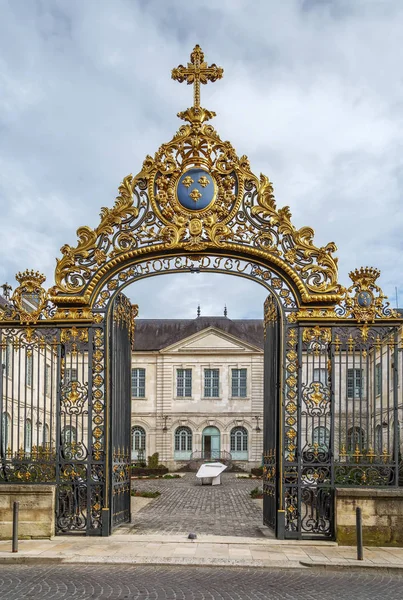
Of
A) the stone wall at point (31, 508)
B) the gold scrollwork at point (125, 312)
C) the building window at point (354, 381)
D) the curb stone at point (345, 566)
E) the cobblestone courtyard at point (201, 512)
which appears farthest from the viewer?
the cobblestone courtyard at point (201, 512)

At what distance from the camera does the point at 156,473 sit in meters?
36.0

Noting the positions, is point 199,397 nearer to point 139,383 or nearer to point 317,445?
point 139,383

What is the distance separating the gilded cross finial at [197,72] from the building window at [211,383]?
31.5 m

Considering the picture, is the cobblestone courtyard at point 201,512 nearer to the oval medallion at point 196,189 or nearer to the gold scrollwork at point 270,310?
the gold scrollwork at point 270,310

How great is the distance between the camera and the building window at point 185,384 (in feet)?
139

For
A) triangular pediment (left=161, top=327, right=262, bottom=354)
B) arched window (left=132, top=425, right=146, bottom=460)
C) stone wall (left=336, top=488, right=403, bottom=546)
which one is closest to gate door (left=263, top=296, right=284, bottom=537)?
stone wall (left=336, top=488, right=403, bottom=546)

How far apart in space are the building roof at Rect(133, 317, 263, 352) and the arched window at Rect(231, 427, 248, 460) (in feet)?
17.7

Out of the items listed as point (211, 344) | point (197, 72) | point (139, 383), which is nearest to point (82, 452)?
point (197, 72)

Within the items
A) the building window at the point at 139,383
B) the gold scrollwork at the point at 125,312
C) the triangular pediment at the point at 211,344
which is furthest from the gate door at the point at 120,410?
the building window at the point at 139,383

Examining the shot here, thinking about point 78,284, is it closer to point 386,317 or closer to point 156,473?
point 386,317

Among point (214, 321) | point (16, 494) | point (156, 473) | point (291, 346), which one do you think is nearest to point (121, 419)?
point (16, 494)

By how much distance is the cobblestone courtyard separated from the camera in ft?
41.6

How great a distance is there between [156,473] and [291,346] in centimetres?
2661

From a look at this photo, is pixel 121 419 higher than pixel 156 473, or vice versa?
pixel 121 419
